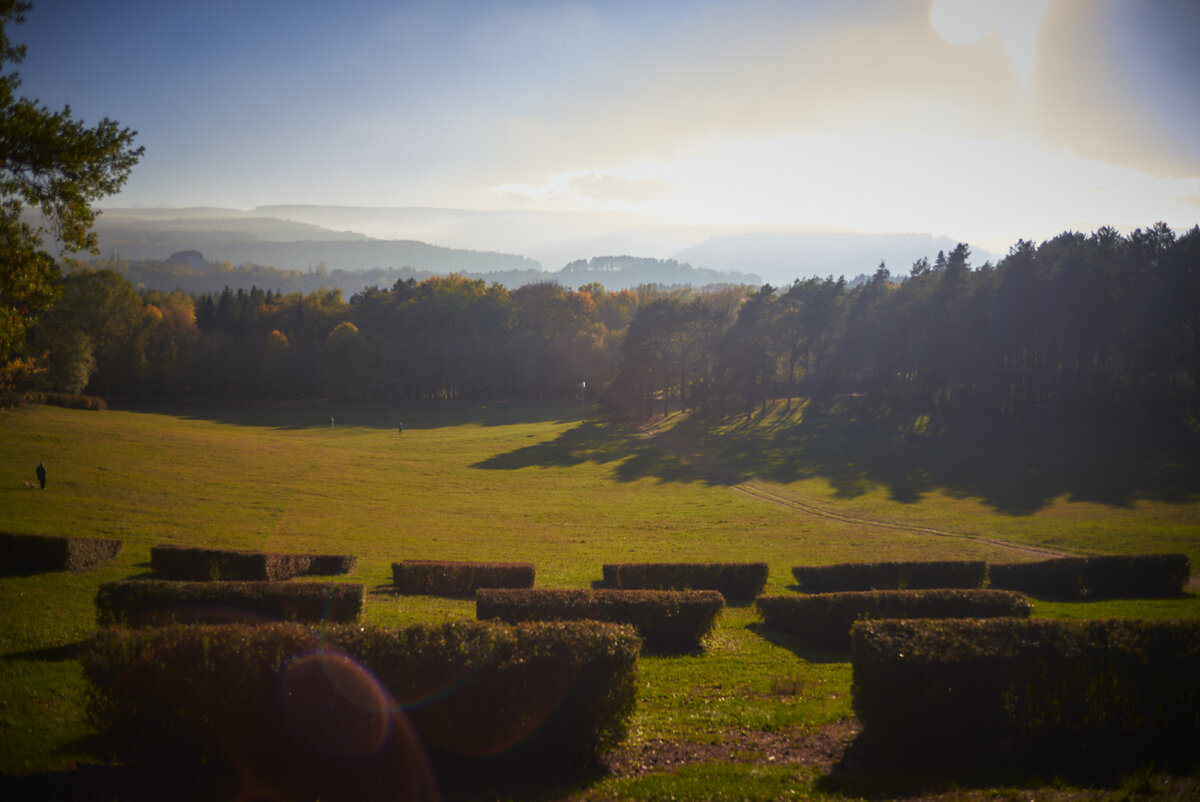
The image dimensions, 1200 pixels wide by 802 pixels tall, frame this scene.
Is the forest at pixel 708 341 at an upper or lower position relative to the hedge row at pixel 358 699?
upper

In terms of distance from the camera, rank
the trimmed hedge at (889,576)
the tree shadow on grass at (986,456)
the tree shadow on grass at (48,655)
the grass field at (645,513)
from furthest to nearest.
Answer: the tree shadow on grass at (986,456) < the trimmed hedge at (889,576) < the tree shadow on grass at (48,655) < the grass field at (645,513)

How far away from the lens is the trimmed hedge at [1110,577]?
Result: 20438 mm

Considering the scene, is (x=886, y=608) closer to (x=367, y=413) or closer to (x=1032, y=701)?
(x=1032, y=701)

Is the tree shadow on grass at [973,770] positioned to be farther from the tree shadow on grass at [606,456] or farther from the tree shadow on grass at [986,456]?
the tree shadow on grass at [606,456]

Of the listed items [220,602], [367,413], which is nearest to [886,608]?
[220,602]

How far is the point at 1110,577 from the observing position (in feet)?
67.2

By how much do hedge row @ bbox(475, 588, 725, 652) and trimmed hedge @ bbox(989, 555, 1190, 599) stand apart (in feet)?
46.1

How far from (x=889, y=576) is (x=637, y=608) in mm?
10671

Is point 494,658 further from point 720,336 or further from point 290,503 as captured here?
point 720,336

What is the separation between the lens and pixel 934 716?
8.80 meters

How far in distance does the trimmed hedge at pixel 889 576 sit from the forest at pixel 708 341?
5350 cm

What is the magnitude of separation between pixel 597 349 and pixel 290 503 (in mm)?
75209

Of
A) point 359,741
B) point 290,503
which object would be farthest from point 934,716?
point 290,503

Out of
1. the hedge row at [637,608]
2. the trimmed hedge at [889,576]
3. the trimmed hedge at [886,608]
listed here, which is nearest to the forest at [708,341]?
the trimmed hedge at [889,576]
